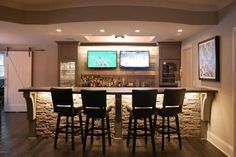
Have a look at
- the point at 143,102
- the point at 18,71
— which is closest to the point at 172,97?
the point at 143,102

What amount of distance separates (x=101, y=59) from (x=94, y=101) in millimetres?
3738

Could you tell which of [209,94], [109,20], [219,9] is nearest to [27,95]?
[109,20]

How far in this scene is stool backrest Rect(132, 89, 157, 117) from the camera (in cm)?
443

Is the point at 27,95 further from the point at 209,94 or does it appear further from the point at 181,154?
the point at 209,94

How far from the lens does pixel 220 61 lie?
480cm

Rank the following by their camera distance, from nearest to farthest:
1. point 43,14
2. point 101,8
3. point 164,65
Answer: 1. point 101,8
2. point 43,14
3. point 164,65

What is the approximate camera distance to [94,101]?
445 cm

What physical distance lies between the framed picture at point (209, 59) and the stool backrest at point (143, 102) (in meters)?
1.31

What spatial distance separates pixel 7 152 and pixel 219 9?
4.47m

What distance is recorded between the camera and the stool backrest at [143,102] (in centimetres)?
443

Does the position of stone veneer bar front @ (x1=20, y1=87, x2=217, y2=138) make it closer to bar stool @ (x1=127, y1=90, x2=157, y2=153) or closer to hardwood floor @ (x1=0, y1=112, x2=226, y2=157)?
hardwood floor @ (x1=0, y1=112, x2=226, y2=157)

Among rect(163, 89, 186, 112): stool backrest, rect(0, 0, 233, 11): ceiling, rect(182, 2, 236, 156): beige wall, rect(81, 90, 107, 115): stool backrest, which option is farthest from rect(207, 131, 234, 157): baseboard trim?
rect(0, 0, 233, 11): ceiling

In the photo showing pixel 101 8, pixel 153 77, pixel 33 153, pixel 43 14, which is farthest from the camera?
pixel 153 77

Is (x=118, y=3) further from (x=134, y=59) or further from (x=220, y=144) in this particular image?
(x=134, y=59)
